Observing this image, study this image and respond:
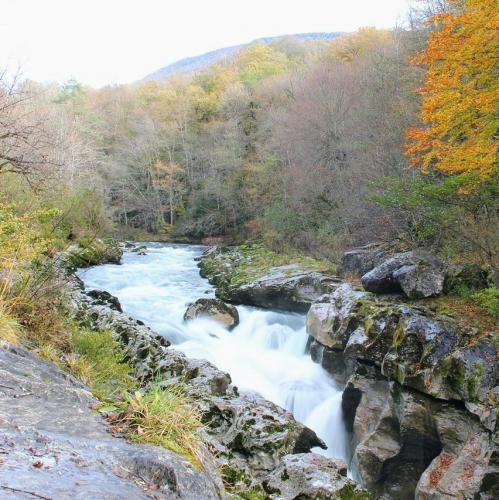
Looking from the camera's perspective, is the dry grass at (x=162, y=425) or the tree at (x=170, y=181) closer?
the dry grass at (x=162, y=425)

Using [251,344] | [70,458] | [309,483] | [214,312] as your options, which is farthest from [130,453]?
[214,312]

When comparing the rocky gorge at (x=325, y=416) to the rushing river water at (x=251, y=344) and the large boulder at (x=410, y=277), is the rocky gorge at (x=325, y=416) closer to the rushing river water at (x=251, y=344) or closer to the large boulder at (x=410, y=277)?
the large boulder at (x=410, y=277)

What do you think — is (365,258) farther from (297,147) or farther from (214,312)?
(297,147)

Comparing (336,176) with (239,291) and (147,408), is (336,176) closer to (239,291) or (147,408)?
(239,291)

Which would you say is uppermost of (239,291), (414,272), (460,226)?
(460,226)

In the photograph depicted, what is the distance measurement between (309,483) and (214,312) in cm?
899

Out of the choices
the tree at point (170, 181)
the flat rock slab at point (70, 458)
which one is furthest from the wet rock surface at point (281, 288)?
the tree at point (170, 181)

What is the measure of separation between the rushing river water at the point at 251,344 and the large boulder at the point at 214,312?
0.71 feet

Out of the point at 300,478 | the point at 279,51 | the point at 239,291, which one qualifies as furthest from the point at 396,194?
the point at 279,51

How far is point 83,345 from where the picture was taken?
6777 mm

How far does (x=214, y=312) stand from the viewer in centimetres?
1400

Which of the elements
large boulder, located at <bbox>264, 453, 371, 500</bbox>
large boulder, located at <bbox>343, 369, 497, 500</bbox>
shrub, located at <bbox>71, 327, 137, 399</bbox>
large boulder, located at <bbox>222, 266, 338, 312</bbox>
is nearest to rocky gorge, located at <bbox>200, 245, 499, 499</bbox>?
large boulder, located at <bbox>343, 369, 497, 500</bbox>

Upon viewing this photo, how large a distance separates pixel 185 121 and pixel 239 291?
2876 cm

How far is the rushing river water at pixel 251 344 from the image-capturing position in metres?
10.1
